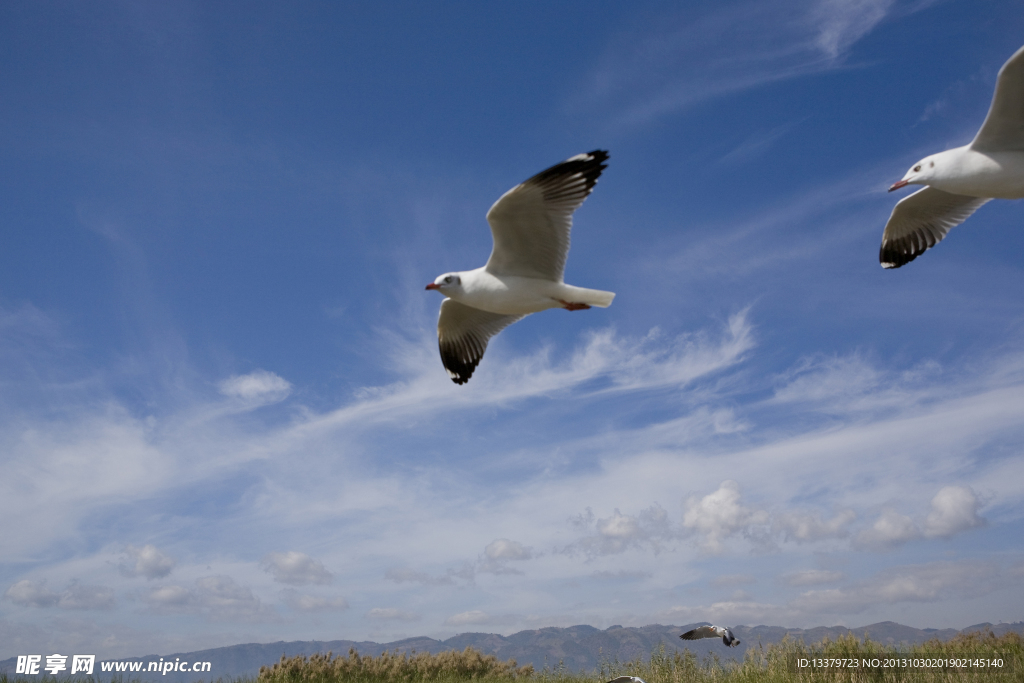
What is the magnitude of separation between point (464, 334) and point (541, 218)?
12.3 feet

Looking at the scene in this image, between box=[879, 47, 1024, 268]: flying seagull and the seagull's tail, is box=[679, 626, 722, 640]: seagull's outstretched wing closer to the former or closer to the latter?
the seagull's tail

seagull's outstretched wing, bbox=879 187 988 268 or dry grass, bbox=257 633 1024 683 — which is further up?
seagull's outstretched wing, bbox=879 187 988 268

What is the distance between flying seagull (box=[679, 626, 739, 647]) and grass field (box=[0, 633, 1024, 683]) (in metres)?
0.51

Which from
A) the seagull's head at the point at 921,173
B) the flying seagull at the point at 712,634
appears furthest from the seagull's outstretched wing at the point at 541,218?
the flying seagull at the point at 712,634

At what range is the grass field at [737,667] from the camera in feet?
42.4

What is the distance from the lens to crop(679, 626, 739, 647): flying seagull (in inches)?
557

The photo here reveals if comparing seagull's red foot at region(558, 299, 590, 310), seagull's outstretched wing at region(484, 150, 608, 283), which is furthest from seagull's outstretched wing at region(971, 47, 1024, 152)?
seagull's red foot at region(558, 299, 590, 310)

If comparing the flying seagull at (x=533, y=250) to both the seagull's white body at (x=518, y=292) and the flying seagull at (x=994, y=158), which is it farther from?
the flying seagull at (x=994, y=158)

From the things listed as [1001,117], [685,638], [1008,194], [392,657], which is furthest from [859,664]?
[392,657]

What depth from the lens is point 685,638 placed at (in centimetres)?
1484

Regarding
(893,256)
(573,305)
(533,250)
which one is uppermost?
(893,256)

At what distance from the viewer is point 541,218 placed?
426 inches

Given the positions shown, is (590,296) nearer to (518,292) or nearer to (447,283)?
(518,292)

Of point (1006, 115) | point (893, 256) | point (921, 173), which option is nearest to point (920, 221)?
point (893, 256)
